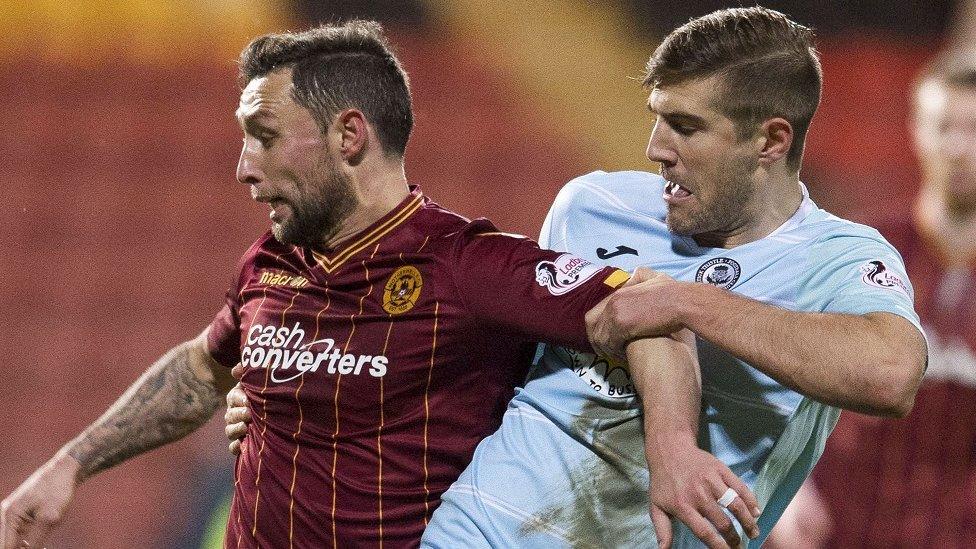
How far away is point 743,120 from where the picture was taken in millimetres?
2395

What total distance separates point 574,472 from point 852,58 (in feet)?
18.1

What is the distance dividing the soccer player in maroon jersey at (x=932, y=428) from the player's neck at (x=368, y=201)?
83.9 inches

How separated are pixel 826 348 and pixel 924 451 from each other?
2.32 meters

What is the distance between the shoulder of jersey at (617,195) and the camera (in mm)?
2541

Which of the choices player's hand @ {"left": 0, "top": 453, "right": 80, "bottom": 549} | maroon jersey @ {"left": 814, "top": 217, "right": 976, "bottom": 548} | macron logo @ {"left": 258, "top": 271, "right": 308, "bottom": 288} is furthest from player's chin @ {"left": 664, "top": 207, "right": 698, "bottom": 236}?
maroon jersey @ {"left": 814, "top": 217, "right": 976, "bottom": 548}

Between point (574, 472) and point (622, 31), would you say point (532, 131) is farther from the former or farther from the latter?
point (574, 472)

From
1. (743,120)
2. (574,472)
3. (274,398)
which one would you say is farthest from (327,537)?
(743,120)

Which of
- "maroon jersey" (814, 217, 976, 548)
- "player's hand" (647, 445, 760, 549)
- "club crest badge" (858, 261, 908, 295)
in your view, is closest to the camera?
"player's hand" (647, 445, 760, 549)

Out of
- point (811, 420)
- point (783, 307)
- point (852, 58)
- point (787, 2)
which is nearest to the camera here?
point (783, 307)

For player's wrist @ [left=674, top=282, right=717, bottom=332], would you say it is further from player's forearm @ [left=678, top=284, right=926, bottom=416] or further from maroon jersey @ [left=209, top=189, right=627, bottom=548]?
maroon jersey @ [left=209, top=189, right=627, bottom=548]

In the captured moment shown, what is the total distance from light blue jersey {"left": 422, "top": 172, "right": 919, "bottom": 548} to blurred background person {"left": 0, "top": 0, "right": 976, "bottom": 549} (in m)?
4.64

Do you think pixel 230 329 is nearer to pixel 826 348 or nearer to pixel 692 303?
pixel 692 303

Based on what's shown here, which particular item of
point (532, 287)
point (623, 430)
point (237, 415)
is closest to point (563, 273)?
point (532, 287)

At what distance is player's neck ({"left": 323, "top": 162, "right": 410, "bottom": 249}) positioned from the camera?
255cm
